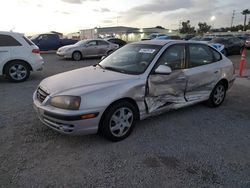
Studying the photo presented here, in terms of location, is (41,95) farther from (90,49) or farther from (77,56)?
(90,49)

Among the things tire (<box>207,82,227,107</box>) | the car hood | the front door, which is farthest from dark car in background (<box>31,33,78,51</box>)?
tire (<box>207,82,227,107</box>)

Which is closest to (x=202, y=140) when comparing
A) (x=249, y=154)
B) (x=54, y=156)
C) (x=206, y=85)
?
(x=249, y=154)

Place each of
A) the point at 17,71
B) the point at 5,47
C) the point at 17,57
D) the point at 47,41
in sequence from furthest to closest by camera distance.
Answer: the point at 47,41, the point at 17,71, the point at 17,57, the point at 5,47

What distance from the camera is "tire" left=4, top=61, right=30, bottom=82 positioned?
773cm

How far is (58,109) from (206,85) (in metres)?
3.13

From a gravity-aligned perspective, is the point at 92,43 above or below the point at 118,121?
above

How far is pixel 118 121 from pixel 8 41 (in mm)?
5840

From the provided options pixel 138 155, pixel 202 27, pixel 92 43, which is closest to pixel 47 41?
pixel 92 43

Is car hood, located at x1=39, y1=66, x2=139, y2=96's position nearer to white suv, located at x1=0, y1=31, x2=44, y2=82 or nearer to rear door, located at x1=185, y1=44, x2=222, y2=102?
rear door, located at x1=185, y1=44, x2=222, y2=102

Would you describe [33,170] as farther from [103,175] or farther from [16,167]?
[103,175]

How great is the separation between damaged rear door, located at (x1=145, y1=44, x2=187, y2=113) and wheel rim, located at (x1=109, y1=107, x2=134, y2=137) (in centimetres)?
42

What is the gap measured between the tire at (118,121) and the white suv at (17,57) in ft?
18.2

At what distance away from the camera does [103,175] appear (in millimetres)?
2869

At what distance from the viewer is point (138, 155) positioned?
3.31m
